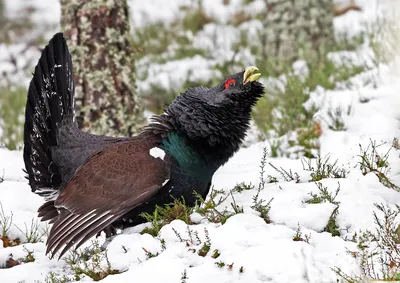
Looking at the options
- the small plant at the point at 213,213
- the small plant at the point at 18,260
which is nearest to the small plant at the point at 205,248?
the small plant at the point at 213,213

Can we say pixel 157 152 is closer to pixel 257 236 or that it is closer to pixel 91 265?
pixel 91 265

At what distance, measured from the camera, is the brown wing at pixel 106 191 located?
13.2ft

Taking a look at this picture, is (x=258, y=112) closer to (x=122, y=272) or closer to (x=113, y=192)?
(x=113, y=192)

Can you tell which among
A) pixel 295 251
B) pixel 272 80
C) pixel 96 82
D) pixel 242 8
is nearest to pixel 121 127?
pixel 96 82

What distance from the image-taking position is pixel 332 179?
4.32 metres

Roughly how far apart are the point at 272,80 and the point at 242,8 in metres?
5.06

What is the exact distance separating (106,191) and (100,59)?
2.69 m

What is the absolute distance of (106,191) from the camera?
418 cm

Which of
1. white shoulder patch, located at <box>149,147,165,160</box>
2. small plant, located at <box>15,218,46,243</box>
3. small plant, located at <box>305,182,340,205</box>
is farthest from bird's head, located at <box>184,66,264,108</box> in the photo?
small plant, located at <box>15,218,46,243</box>

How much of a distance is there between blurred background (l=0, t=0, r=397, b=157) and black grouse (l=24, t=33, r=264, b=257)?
0.90 m

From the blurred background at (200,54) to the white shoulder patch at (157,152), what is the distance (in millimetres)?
1062

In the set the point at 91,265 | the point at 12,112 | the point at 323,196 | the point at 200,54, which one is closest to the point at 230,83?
the point at 323,196

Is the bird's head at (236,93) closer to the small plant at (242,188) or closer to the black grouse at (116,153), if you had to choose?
the black grouse at (116,153)

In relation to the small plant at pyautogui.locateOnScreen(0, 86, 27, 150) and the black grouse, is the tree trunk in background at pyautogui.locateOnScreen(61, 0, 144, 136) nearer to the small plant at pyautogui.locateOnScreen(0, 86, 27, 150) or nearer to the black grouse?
the black grouse
